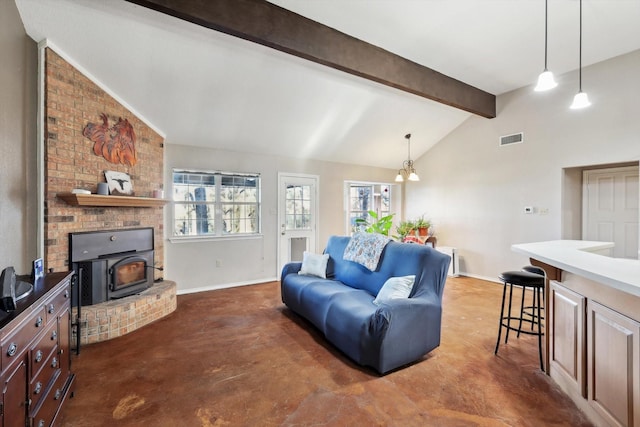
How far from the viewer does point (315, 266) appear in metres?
3.56

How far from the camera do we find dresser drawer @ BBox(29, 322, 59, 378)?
1359 millimetres

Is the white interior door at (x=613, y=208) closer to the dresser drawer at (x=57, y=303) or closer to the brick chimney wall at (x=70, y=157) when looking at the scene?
the dresser drawer at (x=57, y=303)

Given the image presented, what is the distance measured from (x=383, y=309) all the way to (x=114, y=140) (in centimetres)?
339

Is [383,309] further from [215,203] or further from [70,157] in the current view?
[215,203]

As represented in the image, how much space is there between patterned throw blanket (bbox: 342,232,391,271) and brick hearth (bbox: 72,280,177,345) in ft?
7.44

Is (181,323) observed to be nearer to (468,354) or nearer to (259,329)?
(259,329)

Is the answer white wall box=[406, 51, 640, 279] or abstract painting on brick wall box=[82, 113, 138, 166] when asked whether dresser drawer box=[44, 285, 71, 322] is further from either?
white wall box=[406, 51, 640, 279]

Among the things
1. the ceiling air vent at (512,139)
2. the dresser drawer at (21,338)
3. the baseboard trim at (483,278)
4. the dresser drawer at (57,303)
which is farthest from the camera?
the baseboard trim at (483,278)

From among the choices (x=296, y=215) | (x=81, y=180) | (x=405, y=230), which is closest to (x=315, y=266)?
(x=296, y=215)

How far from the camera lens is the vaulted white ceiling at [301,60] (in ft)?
8.38

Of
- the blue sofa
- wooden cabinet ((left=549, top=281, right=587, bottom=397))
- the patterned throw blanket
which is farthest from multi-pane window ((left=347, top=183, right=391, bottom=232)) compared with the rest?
wooden cabinet ((left=549, top=281, right=587, bottom=397))

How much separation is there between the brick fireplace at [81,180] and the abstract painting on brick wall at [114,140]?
0.15 feet

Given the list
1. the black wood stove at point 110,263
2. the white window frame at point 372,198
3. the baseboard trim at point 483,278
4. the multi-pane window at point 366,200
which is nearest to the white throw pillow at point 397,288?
the black wood stove at point 110,263

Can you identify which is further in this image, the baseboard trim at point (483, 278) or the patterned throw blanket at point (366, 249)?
the baseboard trim at point (483, 278)
